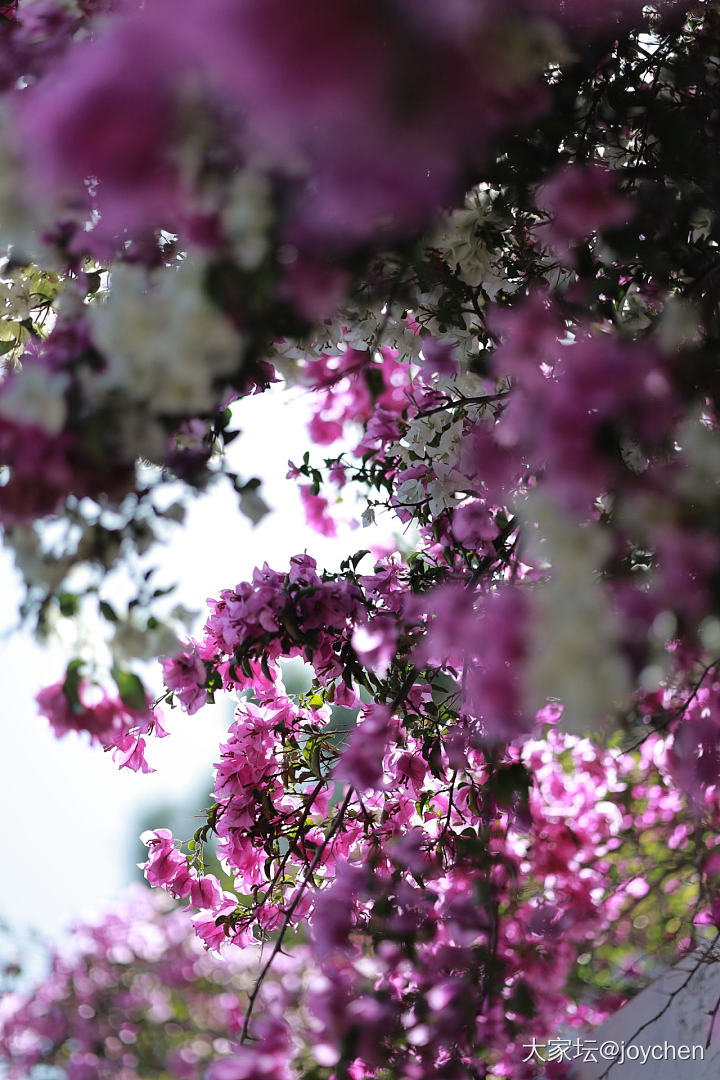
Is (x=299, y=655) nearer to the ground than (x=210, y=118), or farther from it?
farther from it

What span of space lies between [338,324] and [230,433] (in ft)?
1.49

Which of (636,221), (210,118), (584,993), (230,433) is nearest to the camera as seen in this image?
(210,118)

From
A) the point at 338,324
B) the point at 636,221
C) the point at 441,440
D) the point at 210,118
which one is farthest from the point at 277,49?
the point at 441,440

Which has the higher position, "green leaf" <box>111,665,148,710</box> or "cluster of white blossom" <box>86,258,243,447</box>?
"cluster of white blossom" <box>86,258,243,447</box>

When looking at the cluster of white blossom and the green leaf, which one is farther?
the green leaf

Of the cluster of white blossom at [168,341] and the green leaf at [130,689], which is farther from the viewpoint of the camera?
the green leaf at [130,689]

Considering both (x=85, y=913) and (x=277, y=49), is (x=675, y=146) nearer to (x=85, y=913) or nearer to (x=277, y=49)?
(x=277, y=49)

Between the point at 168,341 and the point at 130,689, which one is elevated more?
the point at 168,341

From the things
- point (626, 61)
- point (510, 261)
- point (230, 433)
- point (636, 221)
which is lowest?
point (230, 433)

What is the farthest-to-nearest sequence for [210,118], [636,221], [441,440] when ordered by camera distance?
[441,440], [636,221], [210,118]

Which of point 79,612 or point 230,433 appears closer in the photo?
point 79,612

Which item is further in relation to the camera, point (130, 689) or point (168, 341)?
point (130, 689)

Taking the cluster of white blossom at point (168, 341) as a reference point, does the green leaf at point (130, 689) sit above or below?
below

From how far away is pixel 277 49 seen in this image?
0.56 m
